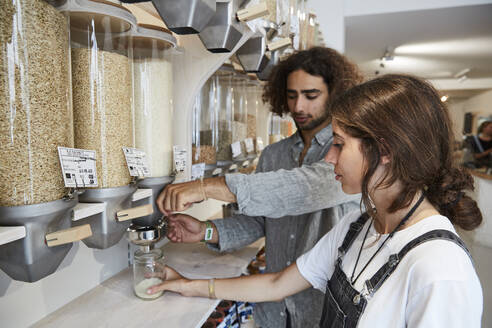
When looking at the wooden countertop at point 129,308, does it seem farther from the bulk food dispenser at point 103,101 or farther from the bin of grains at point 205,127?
the bin of grains at point 205,127

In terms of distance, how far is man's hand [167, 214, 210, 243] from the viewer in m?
1.25

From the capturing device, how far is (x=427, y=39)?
16.0 feet

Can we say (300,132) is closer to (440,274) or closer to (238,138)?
(238,138)

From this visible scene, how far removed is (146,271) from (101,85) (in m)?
0.57

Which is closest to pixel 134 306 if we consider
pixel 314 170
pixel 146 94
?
pixel 146 94

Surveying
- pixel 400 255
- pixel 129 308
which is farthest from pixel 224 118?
pixel 400 255

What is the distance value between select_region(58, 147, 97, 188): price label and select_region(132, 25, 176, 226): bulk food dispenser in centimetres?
19

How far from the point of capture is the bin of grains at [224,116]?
141cm

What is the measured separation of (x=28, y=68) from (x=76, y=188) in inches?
8.5

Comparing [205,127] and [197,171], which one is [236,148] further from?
[197,171]

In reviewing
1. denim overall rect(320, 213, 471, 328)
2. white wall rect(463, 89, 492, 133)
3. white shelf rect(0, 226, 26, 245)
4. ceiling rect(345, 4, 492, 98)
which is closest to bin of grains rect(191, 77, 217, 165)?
denim overall rect(320, 213, 471, 328)

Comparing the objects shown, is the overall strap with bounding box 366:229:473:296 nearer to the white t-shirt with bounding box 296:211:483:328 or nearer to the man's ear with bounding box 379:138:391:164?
the white t-shirt with bounding box 296:211:483:328

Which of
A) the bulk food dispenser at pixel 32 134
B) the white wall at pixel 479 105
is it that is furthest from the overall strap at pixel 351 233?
the white wall at pixel 479 105

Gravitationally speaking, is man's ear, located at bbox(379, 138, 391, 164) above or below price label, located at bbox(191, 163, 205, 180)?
above
